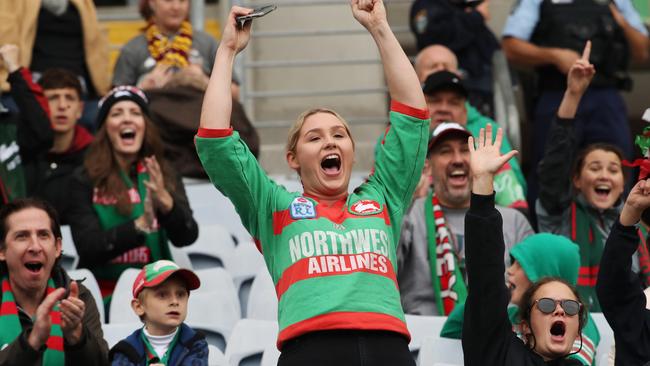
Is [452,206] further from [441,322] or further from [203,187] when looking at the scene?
[203,187]

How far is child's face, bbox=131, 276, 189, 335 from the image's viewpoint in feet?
21.0

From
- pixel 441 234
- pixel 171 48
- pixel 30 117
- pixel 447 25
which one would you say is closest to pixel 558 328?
pixel 441 234

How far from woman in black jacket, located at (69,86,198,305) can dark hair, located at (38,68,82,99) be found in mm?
739

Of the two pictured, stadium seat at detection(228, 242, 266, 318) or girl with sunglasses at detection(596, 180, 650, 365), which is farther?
stadium seat at detection(228, 242, 266, 318)

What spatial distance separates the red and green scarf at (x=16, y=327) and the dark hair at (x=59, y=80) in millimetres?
2550

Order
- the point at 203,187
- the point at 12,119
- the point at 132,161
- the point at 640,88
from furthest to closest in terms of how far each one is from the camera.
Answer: the point at 640,88 < the point at 203,187 < the point at 12,119 < the point at 132,161

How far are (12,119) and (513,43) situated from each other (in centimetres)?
305

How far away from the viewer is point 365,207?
5488 mm

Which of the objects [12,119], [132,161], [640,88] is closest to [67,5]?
[12,119]

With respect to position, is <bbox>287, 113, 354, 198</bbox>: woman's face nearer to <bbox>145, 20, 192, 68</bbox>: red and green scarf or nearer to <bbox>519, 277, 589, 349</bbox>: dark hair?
<bbox>519, 277, 589, 349</bbox>: dark hair

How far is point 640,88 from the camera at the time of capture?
1337 centimetres

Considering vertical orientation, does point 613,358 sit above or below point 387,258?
below

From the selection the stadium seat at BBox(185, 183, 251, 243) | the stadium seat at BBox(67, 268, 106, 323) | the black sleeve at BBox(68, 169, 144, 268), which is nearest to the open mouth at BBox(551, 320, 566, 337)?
the stadium seat at BBox(67, 268, 106, 323)

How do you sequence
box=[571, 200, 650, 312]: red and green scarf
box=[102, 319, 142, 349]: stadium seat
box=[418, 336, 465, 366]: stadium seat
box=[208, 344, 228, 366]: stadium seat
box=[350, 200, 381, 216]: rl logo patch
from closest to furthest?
box=[350, 200, 381, 216]: rl logo patch
box=[418, 336, 465, 366]: stadium seat
box=[208, 344, 228, 366]: stadium seat
box=[102, 319, 142, 349]: stadium seat
box=[571, 200, 650, 312]: red and green scarf
